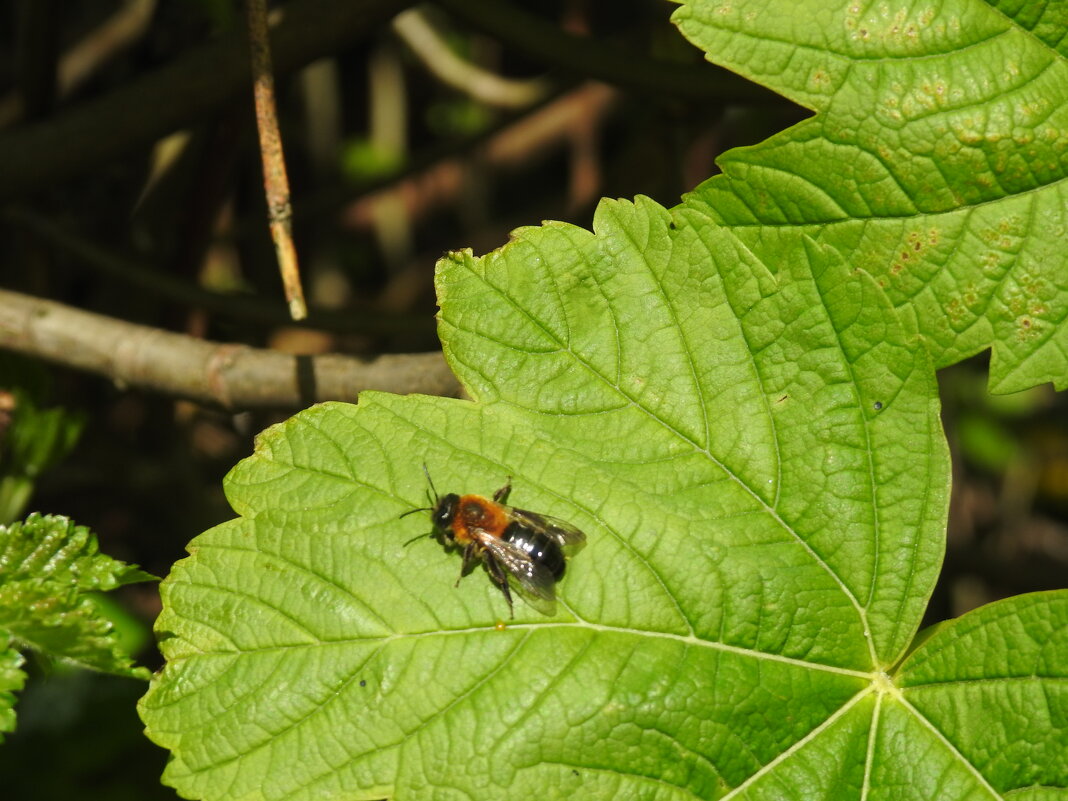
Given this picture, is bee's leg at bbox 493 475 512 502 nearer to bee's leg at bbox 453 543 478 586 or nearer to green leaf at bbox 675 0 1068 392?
bee's leg at bbox 453 543 478 586

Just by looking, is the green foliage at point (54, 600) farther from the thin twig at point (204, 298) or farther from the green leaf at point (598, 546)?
the thin twig at point (204, 298)

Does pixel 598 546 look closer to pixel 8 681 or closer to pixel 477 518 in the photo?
pixel 477 518

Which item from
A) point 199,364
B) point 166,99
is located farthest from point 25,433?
point 166,99

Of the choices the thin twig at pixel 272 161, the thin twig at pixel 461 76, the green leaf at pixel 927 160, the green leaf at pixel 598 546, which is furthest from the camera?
the thin twig at pixel 461 76

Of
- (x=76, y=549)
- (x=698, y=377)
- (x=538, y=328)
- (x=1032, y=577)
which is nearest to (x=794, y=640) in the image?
(x=698, y=377)

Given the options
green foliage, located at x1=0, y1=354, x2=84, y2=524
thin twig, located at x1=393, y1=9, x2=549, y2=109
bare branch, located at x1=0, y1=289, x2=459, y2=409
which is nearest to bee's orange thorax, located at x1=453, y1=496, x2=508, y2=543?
bare branch, located at x1=0, y1=289, x2=459, y2=409

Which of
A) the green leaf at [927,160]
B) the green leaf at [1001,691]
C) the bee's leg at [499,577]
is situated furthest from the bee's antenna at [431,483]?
the green leaf at [1001,691]
